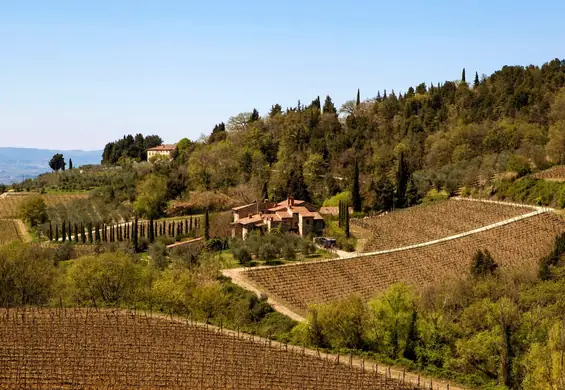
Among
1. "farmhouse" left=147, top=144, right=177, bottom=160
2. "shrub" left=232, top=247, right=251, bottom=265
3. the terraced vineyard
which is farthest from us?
"farmhouse" left=147, top=144, right=177, bottom=160

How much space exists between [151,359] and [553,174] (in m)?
43.2

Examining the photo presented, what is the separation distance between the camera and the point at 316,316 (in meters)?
27.7

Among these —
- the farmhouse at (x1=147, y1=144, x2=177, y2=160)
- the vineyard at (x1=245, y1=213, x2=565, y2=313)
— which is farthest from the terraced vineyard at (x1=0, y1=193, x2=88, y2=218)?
the vineyard at (x1=245, y1=213, x2=565, y2=313)

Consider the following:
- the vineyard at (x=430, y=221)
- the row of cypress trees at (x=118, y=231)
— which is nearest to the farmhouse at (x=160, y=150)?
the row of cypress trees at (x=118, y=231)

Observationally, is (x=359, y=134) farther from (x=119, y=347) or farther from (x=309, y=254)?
(x=119, y=347)

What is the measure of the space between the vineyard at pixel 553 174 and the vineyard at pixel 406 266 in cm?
762

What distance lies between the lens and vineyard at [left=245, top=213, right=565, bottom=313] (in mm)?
39438

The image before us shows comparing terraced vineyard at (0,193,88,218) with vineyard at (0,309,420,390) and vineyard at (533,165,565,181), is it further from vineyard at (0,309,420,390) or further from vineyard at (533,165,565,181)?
vineyard at (533,165,565,181)

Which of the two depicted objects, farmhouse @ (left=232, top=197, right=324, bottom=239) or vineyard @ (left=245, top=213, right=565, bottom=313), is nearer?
vineyard @ (left=245, top=213, right=565, bottom=313)

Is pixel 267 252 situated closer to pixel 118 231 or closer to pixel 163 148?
pixel 118 231

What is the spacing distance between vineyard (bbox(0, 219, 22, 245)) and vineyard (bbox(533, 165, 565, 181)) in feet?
163

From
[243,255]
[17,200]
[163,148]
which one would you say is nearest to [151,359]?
[243,255]

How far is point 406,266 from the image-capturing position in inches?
1711

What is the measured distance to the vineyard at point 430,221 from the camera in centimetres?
4953
